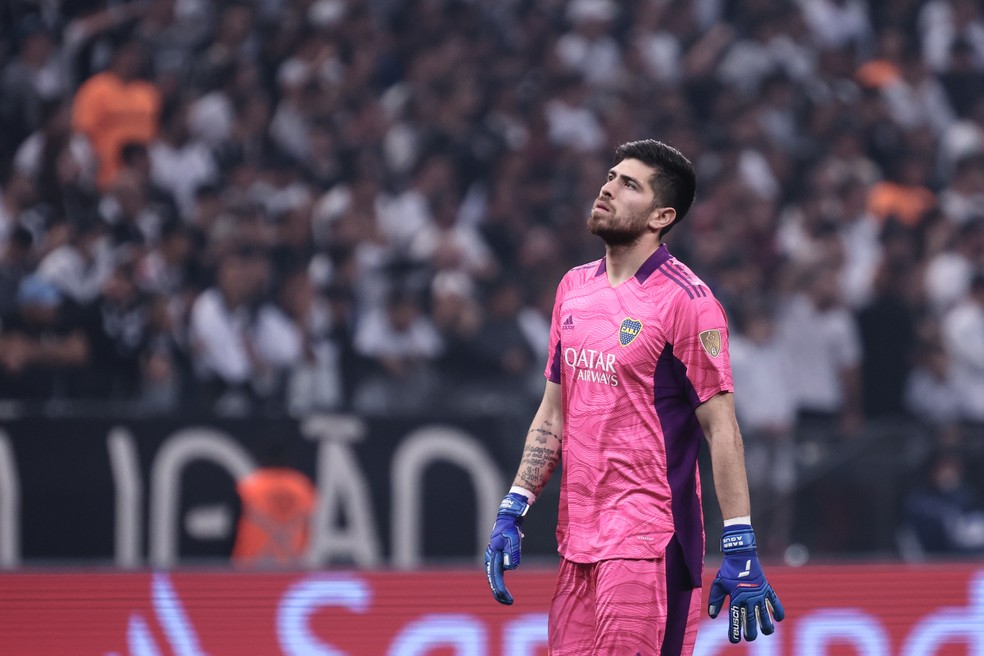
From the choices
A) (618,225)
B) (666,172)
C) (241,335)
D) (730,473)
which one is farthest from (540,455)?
(241,335)

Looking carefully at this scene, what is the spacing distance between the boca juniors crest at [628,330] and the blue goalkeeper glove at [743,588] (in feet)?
2.02

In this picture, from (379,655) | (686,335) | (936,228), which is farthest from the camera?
(936,228)

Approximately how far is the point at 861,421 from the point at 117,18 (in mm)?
7040

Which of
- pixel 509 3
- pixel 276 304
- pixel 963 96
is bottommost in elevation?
pixel 276 304

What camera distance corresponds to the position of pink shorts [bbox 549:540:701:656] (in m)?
4.35

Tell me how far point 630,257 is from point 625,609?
1.05 meters

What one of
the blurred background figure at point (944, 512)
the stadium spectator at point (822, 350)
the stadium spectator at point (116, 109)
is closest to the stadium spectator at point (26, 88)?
the stadium spectator at point (116, 109)

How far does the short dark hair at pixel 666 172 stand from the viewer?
4.59 meters

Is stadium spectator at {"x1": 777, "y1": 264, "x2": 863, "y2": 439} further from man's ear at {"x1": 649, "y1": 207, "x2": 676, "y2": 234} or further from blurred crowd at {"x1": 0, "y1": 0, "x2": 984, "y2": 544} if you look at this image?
man's ear at {"x1": 649, "y1": 207, "x2": 676, "y2": 234}

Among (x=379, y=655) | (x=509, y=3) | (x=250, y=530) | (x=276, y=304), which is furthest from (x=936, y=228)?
(x=379, y=655)

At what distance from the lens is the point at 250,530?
9.28m

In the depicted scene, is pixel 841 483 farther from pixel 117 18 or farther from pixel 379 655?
pixel 117 18

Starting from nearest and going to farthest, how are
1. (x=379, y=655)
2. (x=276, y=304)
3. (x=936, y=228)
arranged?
(x=379, y=655), (x=276, y=304), (x=936, y=228)

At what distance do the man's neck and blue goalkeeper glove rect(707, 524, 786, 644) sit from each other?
82 centimetres
